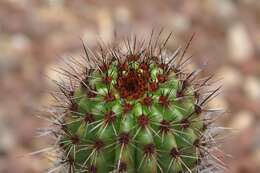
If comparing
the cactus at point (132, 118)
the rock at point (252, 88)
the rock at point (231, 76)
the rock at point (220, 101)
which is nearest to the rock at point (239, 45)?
the rock at point (231, 76)

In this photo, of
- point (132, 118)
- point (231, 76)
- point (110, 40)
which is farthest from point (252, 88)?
point (132, 118)

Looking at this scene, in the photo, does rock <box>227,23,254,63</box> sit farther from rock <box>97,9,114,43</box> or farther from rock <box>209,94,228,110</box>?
rock <box>97,9,114,43</box>

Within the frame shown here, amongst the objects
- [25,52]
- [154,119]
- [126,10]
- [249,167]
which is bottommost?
[249,167]

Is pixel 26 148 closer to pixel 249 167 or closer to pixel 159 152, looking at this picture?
pixel 249 167

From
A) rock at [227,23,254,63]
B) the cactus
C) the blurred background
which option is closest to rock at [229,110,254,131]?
the blurred background

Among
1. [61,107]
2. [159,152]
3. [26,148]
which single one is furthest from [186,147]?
[26,148]

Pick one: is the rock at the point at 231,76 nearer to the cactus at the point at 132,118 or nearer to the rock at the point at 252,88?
the rock at the point at 252,88

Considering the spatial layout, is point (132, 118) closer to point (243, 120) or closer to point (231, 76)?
point (243, 120)
